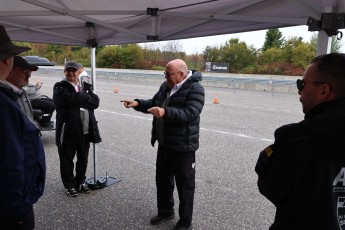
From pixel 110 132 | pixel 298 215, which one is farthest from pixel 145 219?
pixel 110 132

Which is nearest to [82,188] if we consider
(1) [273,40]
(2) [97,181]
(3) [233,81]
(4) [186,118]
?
(2) [97,181]

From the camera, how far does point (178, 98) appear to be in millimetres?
3133

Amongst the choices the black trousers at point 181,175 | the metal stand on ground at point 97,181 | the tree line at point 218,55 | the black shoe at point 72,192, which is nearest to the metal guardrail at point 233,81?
the tree line at point 218,55

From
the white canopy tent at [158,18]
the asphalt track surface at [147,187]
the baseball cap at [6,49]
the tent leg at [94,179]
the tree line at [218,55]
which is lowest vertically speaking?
the asphalt track surface at [147,187]

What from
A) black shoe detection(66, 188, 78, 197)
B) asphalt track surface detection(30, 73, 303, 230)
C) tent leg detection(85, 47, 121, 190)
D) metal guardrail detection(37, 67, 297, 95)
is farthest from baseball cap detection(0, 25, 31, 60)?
metal guardrail detection(37, 67, 297, 95)

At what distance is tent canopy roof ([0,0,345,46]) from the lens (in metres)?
2.75

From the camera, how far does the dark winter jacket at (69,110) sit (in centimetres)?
386

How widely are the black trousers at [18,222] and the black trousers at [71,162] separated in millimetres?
2221

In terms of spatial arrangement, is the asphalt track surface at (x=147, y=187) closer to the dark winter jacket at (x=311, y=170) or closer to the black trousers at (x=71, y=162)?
the black trousers at (x=71, y=162)

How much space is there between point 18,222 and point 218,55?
129 ft

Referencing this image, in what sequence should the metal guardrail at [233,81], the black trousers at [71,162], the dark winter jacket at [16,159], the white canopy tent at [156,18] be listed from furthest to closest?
the metal guardrail at [233,81], the black trousers at [71,162], the white canopy tent at [156,18], the dark winter jacket at [16,159]

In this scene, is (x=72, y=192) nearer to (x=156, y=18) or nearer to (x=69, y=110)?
(x=69, y=110)

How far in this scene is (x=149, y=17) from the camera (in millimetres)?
3936

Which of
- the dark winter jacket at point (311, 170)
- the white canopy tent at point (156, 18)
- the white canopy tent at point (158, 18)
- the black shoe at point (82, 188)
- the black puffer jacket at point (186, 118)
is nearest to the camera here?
the dark winter jacket at point (311, 170)
